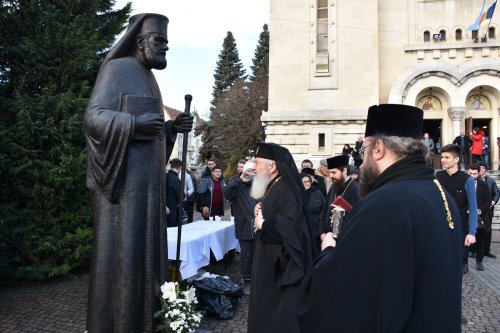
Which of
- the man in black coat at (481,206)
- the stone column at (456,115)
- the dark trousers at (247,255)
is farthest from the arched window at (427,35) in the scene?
the dark trousers at (247,255)

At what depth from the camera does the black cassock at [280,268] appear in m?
3.36

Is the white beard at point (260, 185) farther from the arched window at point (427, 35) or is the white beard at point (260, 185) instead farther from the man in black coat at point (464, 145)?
the arched window at point (427, 35)

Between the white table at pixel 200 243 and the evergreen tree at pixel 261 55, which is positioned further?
the evergreen tree at pixel 261 55

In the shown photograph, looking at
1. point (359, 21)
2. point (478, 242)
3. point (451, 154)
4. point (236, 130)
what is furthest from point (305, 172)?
point (236, 130)

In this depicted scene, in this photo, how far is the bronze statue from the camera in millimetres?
2850

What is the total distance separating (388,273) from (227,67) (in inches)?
1946

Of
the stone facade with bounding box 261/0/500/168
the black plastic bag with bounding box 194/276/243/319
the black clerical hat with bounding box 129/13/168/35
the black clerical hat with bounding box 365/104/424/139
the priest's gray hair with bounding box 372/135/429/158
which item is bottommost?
the black plastic bag with bounding box 194/276/243/319

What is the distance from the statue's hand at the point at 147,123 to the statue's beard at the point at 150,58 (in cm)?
56

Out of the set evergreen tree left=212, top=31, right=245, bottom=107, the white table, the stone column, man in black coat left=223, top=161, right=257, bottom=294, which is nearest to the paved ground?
man in black coat left=223, top=161, right=257, bottom=294

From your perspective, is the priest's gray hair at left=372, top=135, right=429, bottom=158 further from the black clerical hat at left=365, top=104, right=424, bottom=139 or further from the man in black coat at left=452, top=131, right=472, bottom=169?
the man in black coat at left=452, top=131, right=472, bottom=169

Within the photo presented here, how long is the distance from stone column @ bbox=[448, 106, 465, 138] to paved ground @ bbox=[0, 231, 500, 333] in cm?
1334

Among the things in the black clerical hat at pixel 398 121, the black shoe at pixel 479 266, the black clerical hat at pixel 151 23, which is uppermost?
the black clerical hat at pixel 151 23

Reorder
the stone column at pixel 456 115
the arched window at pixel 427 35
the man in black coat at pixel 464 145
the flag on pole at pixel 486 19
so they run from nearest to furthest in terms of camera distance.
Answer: the man in black coat at pixel 464 145 < the flag on pole at pixel 486 19 < the stone column at pixel 456 115 < the arched window at pixel 427 35

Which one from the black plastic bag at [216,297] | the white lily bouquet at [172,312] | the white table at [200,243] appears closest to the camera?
the white lily bouquet at [172,312]
